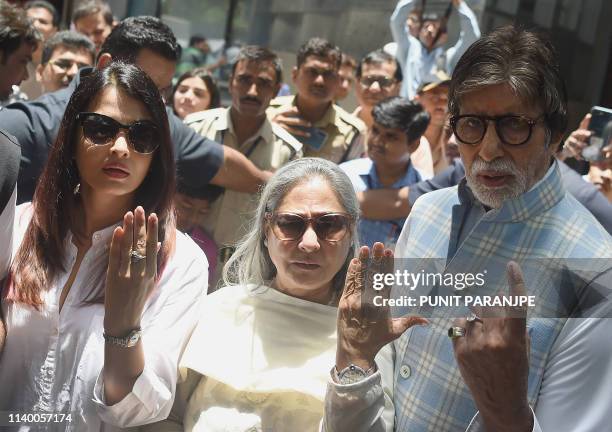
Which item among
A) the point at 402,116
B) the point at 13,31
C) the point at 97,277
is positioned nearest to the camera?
the point at 97,277

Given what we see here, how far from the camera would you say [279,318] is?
83.8 inches

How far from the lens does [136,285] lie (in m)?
1.74

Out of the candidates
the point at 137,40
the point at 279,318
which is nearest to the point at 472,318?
the point at 279,318

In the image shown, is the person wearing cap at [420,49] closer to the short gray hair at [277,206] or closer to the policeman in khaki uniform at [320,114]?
the policeman in khaki uniform at [320,114]

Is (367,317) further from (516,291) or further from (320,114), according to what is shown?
(320,114)

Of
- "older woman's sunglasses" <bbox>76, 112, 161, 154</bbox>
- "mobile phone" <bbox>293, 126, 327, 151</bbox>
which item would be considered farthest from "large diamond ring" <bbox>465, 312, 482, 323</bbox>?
"mobile phone" <bbox>293, 126, 327, 151</bbox>

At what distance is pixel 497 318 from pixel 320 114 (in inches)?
129

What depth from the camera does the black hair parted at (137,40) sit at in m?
3.12

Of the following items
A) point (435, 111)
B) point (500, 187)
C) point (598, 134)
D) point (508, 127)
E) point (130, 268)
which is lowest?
point (435, 111)

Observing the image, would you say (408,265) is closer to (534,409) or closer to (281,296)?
(534,409)

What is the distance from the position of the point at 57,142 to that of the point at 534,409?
4.65ft

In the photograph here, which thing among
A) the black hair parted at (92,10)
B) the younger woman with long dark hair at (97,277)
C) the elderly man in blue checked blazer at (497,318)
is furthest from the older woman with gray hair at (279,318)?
the black hair parted at (92,10)

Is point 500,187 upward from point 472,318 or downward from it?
upward

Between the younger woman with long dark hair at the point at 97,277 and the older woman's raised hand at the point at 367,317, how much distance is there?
490 mm
